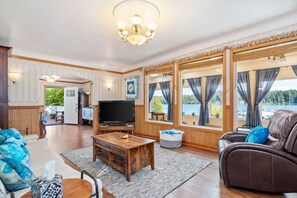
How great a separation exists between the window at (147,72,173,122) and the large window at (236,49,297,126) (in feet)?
6.23

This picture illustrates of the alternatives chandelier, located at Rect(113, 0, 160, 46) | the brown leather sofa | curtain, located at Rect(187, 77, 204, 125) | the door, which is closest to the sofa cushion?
the brown leather sofa

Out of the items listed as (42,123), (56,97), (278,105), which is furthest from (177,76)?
(56,97)

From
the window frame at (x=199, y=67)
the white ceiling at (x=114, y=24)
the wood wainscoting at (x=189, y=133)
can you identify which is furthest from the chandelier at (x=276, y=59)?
the wood wainscoting at (x=189, y=133)

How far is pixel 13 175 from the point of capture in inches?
50.1

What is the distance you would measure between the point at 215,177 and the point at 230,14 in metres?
2.58

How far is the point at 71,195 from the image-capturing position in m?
1.10

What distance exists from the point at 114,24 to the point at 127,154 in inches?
87.7

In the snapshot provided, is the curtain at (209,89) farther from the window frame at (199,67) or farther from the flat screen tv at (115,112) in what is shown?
the flat screen tv at (115,112)

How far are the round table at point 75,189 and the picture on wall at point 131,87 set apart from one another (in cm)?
450

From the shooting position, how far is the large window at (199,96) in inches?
171

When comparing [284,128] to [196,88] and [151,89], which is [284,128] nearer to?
[196,88]

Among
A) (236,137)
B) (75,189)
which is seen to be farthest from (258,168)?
(75,189)

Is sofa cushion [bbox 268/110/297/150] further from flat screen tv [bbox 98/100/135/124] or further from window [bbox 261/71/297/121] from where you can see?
flat screen tv [bbox 98/100/135/124]

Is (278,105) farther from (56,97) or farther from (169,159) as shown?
(56,97)
